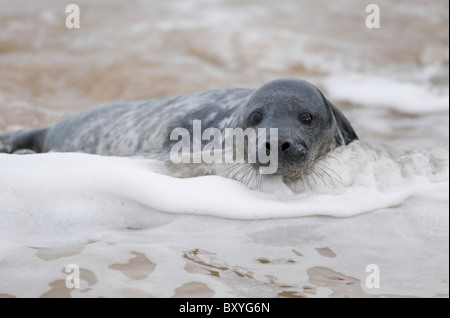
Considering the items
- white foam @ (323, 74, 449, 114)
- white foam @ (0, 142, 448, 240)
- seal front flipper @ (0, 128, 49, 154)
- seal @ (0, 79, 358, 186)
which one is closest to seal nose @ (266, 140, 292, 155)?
seal @ (0, 79, 358, 186)

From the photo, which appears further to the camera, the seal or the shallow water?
the seal

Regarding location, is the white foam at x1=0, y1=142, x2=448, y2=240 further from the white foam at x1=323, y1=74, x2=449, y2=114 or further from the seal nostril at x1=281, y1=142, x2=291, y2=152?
the white foam at x1=323, y1=74, x2=449, y2=114

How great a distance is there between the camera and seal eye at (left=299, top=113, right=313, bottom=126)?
4.02 m

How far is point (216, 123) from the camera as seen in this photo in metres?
4.82

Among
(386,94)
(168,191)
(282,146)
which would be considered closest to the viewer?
(168,191)

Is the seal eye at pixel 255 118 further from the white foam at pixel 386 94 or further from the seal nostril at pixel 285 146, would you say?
the white foam at pixel 386 94

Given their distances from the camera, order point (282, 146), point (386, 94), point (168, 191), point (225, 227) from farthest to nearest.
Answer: point (386, 94) → point (282, 146) → point (168, 191) → point (225, 227)

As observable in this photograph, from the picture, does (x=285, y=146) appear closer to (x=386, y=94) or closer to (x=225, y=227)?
(x=225, y=227)

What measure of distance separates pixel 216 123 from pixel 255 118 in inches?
31.7

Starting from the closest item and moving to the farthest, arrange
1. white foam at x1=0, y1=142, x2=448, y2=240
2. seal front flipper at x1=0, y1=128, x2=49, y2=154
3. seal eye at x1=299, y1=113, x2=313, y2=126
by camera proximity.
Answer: white foam at x1=0, y1=142, x2=448, y2=240
seal eye at x1=299, y1=113, x2=313, y2=126
seal front flipper at x1=0, y1=128, x2=49, y2=154

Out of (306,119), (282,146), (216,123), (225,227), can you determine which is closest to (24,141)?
(216,123)

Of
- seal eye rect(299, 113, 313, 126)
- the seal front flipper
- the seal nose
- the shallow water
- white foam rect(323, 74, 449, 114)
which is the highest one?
white foam rect(323, 74, 449, 114)
